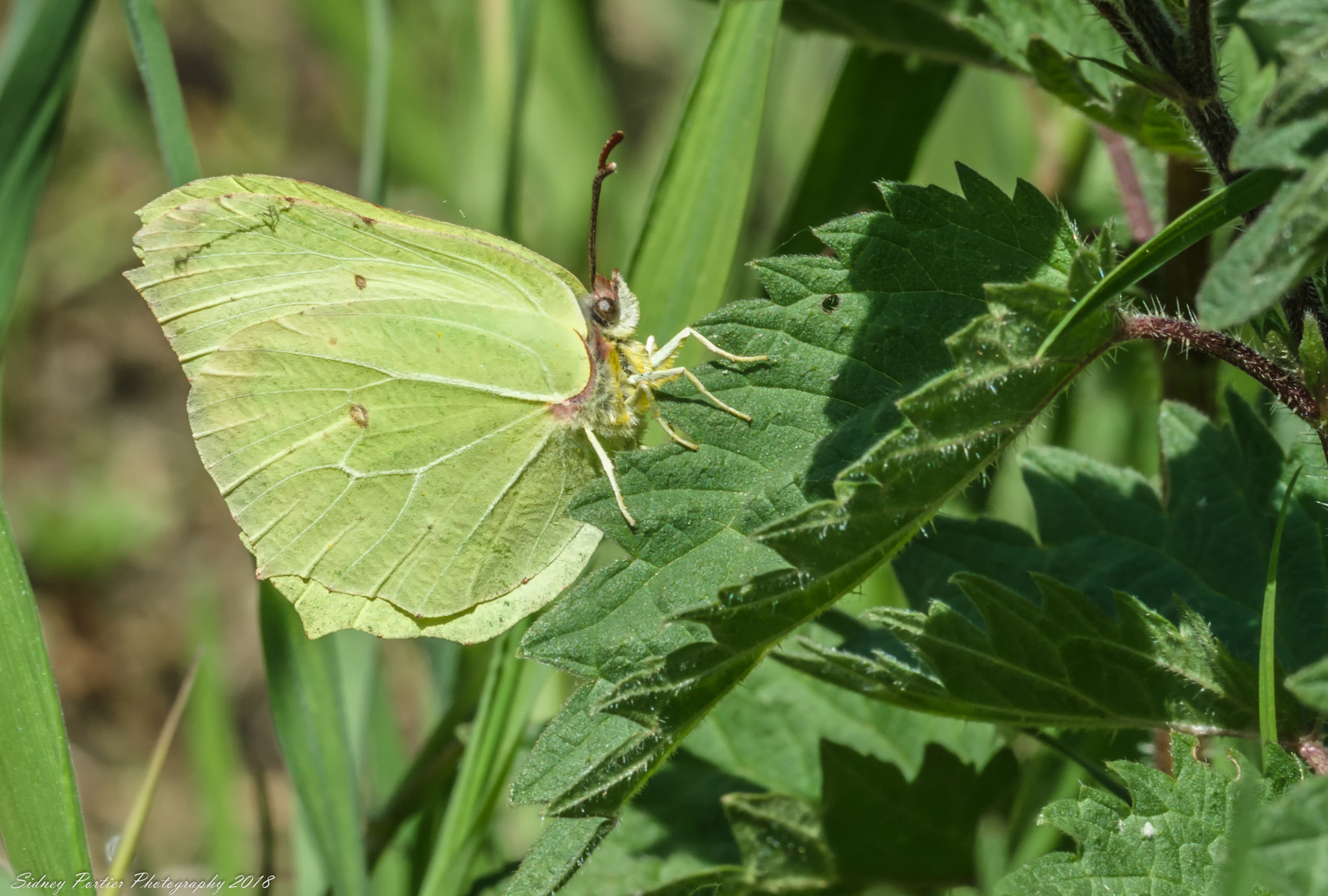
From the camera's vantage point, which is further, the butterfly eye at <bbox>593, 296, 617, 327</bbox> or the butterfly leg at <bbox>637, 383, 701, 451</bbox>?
the butterfly eye at <bbox>593, 296, 617, 327</bbox>

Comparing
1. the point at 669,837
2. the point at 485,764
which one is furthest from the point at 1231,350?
the point at 485,764

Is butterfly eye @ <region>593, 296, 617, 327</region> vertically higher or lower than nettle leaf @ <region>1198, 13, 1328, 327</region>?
lower

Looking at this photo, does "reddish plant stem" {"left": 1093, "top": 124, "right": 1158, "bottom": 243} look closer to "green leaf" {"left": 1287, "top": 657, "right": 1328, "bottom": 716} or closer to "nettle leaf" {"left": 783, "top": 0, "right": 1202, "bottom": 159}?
"nettle leaf" {"left": 783, "top": 0, "right": 1202, "bottom": 159}

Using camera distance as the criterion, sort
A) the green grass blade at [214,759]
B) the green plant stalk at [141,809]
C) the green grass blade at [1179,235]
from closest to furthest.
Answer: the green grass blade at [1179,235], the green plant stalk at [141,809], the green grass blade at [214,759]

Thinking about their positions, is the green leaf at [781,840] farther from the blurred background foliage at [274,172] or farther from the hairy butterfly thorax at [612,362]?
the blurred background foliage at [274,172]

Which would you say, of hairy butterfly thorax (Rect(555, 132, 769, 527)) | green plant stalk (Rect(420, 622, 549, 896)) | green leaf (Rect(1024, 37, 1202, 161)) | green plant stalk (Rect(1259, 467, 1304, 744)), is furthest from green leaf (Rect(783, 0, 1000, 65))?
green plant stalk (Rect(420, 622, 549, 896))

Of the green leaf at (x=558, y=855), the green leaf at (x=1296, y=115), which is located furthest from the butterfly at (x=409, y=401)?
the green leaf at (x=1296, y=115)

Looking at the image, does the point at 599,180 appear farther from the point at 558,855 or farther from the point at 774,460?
the point at 558,855
